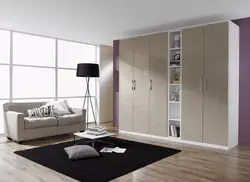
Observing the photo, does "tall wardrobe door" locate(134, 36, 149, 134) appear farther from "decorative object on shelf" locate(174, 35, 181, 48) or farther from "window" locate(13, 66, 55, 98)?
"window" locate(13, 66, 55, 98)

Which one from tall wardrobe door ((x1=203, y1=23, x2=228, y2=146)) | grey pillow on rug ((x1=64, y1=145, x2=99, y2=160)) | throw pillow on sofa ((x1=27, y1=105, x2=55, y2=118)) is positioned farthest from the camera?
throw pillow on sofa ((x1=27, y1=105, x2=55, y2=118))

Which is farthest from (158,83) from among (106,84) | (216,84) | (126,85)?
(106,84)

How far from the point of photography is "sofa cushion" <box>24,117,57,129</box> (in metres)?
4.72

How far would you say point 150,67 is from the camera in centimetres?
535

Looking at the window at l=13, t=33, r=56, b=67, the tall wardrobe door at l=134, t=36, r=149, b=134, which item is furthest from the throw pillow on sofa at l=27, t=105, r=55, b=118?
the tall wardrobe door at l=134, t=36, r=149, b=134

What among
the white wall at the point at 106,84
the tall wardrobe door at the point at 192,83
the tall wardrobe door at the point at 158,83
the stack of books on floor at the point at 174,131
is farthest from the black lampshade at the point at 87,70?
the white wall at the point at 106,84

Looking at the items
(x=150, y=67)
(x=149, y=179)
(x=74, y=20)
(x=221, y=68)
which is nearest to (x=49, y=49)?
(x=74, y=20)

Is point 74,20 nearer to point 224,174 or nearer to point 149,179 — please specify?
point 149,179

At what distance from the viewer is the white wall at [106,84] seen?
739 centimetres

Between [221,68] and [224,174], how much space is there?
79.8 inches

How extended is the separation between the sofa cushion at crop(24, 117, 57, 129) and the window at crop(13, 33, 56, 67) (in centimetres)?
170

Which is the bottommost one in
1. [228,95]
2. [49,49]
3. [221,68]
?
[228,95]

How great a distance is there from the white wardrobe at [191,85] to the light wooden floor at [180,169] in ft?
1.75

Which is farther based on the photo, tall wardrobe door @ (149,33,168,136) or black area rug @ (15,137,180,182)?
tall wardrobe door @ (149,33,168,136)
